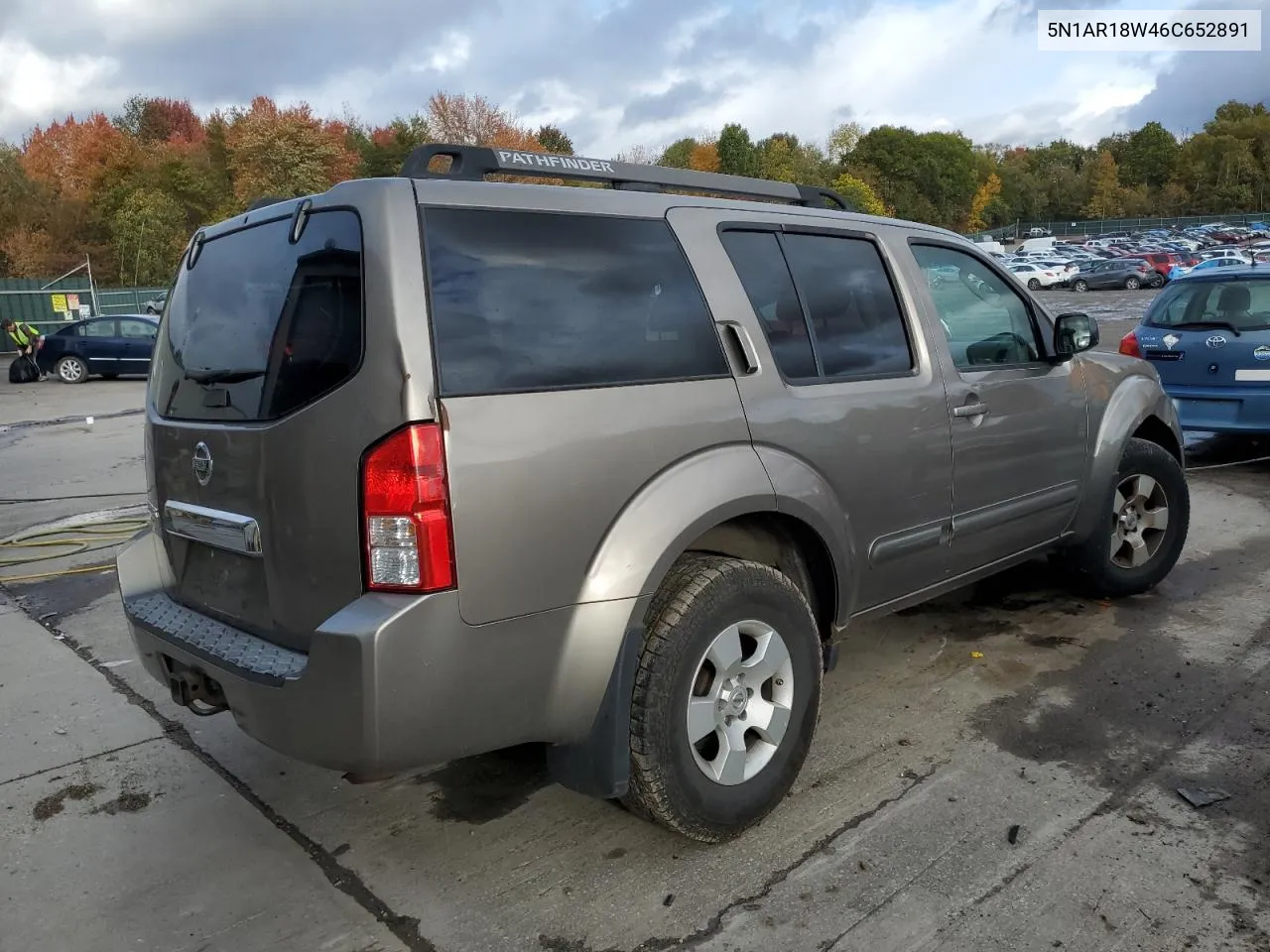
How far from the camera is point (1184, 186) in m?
103

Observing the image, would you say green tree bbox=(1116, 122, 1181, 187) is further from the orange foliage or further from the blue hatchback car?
the blue hatchback car

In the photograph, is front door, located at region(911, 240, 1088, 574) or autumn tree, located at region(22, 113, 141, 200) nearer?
front door, located at region(911, 240, 1088, 574)

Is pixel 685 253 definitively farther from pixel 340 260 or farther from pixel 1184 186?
pixel 1184 186

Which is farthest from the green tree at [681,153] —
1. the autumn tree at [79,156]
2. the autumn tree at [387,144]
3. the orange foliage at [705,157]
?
the autumn tree at [79,156]

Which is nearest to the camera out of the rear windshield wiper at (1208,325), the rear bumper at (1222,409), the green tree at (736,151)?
the rear bumper at (1222,409)

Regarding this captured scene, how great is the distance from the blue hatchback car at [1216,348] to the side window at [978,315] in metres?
4.48

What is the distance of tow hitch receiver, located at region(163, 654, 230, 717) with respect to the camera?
2740mm

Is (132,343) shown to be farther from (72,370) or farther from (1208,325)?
(1208,325)

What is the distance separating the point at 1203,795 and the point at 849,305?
198cm

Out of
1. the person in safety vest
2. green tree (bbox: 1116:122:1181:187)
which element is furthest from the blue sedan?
green tree (bbox: 1116:122:1181:187)

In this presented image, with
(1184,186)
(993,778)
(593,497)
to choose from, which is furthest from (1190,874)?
(1184,186)

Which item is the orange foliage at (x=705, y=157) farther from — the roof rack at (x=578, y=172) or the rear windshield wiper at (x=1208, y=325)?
the roof rack at (x=578, y=172)

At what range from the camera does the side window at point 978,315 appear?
3898 millimetres

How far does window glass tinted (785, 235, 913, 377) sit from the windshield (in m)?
5.60
